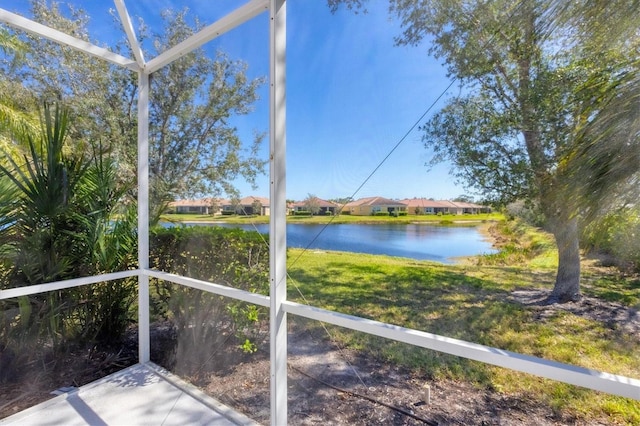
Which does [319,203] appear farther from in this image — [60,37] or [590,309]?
[60,37]

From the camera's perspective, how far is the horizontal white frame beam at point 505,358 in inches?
34.1

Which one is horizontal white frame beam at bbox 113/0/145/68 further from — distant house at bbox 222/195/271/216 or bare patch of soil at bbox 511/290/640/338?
bare patch of soil at bbox 511/290/640/338

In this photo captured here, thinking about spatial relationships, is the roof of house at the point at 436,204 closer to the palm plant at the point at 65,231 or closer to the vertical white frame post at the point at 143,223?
the vertical white frame post at the point at 143,223

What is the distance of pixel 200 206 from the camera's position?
2.45 metres

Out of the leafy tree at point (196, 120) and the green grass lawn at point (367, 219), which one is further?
the leafy tree at point (196, 120)

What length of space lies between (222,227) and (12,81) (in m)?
2.13

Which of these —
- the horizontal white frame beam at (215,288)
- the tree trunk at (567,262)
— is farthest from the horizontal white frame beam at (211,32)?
the tree trunk at (567,262)

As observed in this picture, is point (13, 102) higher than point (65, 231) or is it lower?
higher

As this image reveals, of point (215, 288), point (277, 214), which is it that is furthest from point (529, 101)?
point (215, 288)

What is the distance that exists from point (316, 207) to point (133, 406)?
1960mm

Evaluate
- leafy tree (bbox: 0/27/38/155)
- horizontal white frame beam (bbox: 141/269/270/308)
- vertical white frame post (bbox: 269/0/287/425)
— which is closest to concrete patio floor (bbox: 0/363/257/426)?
vertical white frame post (bbox: 269/0/287/425)

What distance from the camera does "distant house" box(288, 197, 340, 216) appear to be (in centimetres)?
159

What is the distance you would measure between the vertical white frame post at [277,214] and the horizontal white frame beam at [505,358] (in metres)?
0.34

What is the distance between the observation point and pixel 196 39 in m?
2.15
